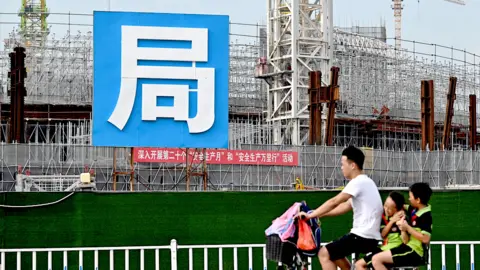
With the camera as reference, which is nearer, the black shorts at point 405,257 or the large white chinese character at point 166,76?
the black shorts at point 405,257

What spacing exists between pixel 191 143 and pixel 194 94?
2.83 feet

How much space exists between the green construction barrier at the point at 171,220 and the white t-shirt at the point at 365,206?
4.25 meters

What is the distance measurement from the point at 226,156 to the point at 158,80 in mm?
23726

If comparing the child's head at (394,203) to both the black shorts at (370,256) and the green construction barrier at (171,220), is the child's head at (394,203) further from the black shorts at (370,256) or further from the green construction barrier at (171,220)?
the green construction barrier at (171,220)

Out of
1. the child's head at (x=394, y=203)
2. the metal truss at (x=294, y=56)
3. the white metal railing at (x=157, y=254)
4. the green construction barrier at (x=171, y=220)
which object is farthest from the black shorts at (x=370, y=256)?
the metal truss at (x=294, y=56)

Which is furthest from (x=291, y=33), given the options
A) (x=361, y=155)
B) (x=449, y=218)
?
(x=361, y=155)

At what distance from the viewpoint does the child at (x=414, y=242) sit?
8.42 meters

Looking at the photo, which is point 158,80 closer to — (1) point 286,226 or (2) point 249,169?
(1) point 286,226

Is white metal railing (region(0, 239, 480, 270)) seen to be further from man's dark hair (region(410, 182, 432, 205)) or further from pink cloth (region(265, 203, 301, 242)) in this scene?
man's dark hair (region(410, 182, 432, 205))

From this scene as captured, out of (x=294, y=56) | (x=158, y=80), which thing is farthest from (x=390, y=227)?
(x=294, y=56)

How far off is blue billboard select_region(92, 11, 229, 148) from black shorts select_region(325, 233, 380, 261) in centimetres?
784

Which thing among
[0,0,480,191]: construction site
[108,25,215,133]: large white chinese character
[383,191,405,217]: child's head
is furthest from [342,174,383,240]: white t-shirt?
[0,0,480,191]: construction site

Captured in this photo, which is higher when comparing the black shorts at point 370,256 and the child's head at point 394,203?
the child's head at point 394,203

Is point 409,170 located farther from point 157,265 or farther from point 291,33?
point 157,265
